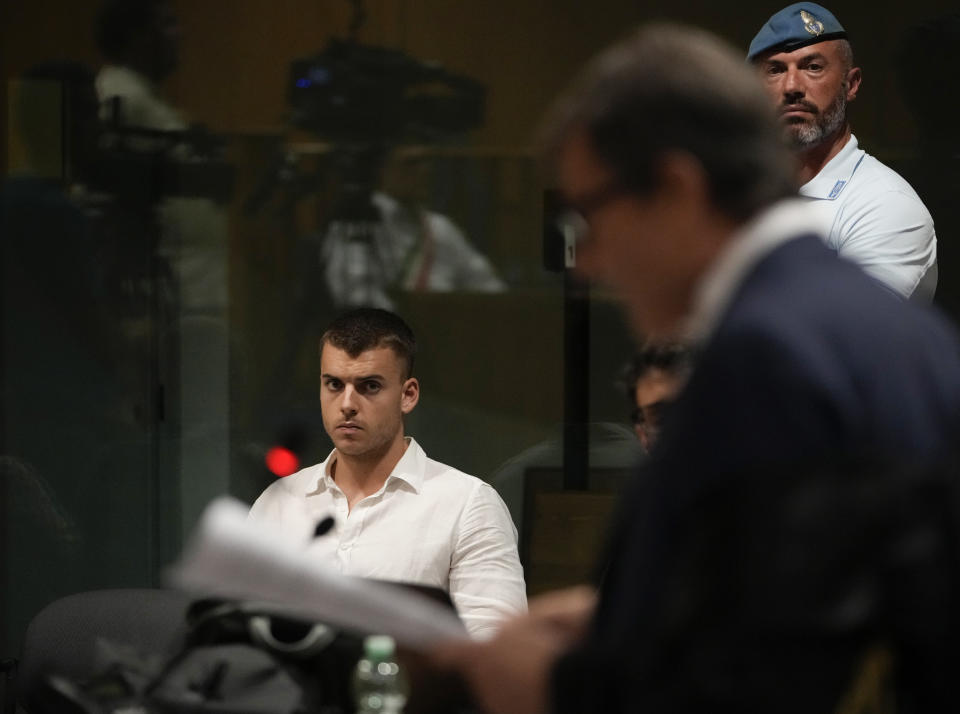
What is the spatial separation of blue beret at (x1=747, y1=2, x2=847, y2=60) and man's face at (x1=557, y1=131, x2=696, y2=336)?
7.16ft

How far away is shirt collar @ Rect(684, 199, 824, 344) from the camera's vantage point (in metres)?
1.47

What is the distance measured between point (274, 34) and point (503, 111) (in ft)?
2.86

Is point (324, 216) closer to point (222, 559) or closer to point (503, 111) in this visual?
point (503, 111)

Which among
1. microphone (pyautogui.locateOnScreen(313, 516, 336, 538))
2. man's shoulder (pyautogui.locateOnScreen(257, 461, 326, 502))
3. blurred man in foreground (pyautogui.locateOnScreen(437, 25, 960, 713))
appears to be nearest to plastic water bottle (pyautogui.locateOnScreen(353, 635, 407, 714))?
microphone (pyautogui.locateOnScreen(313, 516, 336, 538))

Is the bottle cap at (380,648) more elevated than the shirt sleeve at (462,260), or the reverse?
the shirt sleeve at (462,260)

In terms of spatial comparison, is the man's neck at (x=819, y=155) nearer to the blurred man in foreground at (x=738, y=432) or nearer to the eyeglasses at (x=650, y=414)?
the eyeglasses at (x=650, y=414)

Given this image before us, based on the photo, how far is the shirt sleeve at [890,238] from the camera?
3.28m

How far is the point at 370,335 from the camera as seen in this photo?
4000 mm

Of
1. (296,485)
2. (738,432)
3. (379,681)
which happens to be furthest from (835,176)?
(738,432)

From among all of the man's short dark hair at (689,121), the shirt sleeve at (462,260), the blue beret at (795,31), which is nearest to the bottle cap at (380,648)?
the man's short dark hair at (689,121)

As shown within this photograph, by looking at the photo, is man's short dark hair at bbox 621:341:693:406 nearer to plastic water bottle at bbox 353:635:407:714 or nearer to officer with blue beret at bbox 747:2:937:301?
officer with blue beret at bbox 747:2:937:301

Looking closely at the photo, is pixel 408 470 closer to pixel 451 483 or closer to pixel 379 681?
pixel 451 483

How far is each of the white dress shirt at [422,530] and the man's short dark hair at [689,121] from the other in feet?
7.14

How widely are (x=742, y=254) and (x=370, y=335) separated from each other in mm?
2580
